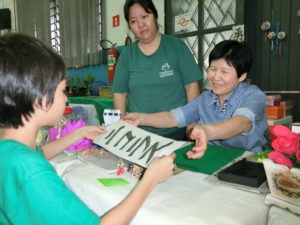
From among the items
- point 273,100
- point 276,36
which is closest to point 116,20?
point 276,36

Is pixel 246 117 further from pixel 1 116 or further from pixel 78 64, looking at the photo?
pixel 78 64

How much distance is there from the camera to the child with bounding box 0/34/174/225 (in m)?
0.57

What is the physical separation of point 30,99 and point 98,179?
41 cm

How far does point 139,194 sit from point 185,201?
0.17 m

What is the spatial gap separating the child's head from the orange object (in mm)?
2173

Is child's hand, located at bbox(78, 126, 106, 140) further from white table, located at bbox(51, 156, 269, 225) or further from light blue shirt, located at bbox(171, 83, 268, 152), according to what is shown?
light blue shirt, located at bbox(171, 83, 268, 152)

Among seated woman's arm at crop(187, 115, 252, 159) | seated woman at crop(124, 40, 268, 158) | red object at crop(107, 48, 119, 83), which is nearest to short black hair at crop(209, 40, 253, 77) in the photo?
seated woman at crop(124, 40, 268, 158)

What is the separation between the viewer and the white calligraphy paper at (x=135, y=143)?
2.72ft

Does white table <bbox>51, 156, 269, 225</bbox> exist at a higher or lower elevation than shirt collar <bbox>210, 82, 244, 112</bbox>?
lower

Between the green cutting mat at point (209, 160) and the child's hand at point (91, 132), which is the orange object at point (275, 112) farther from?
the child's hand at point (91, 132)

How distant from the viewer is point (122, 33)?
14.3 ft

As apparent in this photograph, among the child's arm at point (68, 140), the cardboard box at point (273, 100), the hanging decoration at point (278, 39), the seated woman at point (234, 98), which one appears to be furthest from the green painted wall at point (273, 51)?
the child's arm at point (68, 140)

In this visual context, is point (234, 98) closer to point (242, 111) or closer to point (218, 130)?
point (242, 111)

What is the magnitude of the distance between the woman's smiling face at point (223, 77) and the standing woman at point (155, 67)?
0.33m
